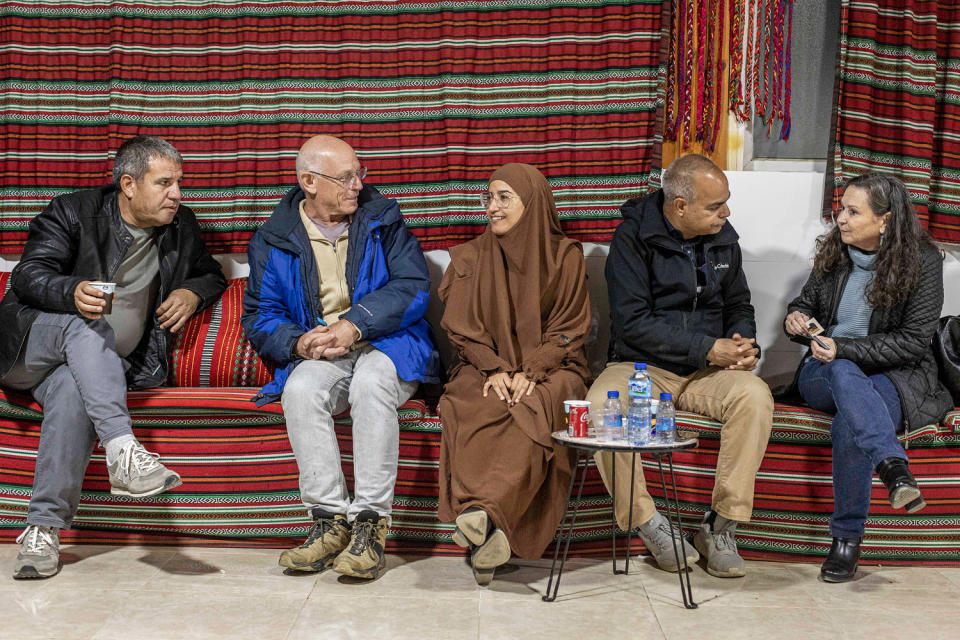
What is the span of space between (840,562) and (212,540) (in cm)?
215

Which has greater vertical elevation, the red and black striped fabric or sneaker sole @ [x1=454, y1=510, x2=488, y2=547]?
the red and black striped fabric

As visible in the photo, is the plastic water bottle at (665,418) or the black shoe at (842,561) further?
the black shoe at (842,561)

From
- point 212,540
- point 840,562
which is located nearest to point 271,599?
point 212,540

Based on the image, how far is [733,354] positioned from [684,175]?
0.68 metres

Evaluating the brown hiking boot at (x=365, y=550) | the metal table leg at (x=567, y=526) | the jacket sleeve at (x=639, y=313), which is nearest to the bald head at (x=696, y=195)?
the jacket sleeve at (x=639, y=313)

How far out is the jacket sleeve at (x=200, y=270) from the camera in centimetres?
374

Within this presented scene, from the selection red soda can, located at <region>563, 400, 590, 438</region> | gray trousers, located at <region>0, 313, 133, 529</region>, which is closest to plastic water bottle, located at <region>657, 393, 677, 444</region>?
red soda can, located at <region>563, 400, 590, 438</region>

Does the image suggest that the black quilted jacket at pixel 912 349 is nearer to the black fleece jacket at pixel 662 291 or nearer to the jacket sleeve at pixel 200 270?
the black fleece jacket at pixel 662 291

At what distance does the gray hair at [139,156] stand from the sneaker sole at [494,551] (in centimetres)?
186

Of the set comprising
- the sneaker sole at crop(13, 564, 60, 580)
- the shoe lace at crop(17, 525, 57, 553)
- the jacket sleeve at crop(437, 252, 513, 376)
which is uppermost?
the jacket sleeve at crop(437, 252, 513, 376)

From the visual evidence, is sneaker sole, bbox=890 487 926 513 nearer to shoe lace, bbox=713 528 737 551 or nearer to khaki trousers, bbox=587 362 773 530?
khaki trousers, bbox=587 362 773 530

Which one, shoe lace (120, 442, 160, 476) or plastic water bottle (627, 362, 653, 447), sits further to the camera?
shoe lace (120, 442, 160, 476)

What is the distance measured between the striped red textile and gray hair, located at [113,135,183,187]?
2709mm

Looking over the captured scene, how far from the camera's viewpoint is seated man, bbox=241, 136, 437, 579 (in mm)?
3086
